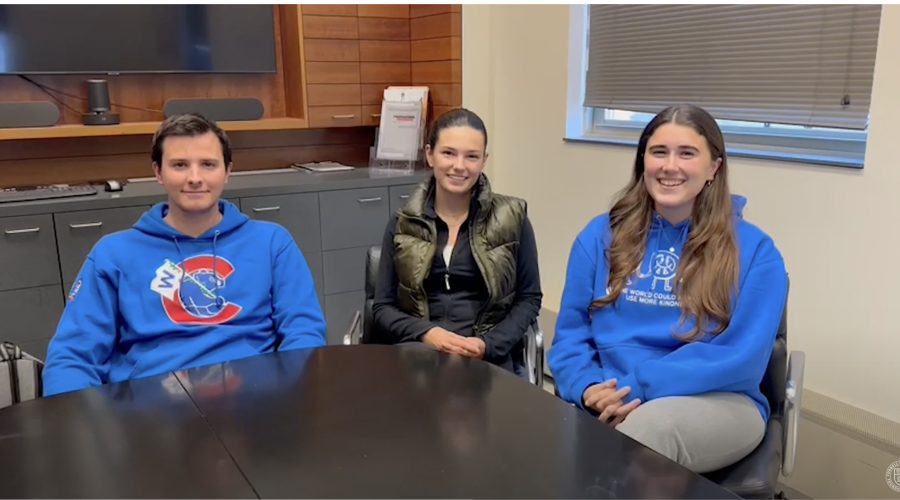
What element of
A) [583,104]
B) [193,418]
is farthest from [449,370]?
[583,104]

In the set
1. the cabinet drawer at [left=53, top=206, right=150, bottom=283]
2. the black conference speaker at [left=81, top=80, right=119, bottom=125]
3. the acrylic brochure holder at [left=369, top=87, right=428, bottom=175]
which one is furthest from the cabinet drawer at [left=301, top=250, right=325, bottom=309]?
the black conference speaker at [left=81, top=80, right=119, bottom=125]

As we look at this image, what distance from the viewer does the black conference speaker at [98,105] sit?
3.15 meters

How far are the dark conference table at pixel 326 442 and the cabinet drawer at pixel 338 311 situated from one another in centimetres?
202

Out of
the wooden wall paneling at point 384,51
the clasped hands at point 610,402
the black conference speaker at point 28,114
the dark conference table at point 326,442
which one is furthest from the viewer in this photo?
the wooden wall paneling at point 384,51

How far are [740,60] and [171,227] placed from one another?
2002 millimetres

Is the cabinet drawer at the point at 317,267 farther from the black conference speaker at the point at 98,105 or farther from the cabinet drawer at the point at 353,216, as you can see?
the black conference speaker at the point at 98,105

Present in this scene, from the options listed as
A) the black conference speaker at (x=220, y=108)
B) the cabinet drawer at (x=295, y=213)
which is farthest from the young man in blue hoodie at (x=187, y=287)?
the black conference speaker at (x=220, y=108)

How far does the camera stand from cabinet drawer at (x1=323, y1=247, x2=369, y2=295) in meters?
3.43

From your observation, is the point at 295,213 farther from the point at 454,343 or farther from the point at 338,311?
the point at 454,343

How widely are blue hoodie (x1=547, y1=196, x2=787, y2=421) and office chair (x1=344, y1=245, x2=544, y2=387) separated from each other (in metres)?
0.22

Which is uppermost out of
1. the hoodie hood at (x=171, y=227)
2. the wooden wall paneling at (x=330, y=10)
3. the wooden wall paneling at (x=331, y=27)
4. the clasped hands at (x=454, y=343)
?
the wooden wall paneling at (x=330, y=10)

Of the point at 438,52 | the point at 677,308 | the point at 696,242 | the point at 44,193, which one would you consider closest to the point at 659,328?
the point at 677,308

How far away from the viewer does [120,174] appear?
3.44m

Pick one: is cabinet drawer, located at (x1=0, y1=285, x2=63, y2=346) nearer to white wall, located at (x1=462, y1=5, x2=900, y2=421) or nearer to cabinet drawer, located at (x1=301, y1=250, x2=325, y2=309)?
cabinet drawer, located at (x1=301, y1=250, x2=325, y2=309)
